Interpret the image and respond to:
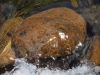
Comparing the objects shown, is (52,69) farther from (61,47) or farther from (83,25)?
(83,25)

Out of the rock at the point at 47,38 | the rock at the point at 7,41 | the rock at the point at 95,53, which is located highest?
the rock at the point at 47,38

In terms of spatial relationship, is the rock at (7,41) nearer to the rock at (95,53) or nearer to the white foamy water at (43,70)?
the white foamy water at (43,70)

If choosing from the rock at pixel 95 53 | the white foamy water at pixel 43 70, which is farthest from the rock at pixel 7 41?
the rock at pixel 95 53

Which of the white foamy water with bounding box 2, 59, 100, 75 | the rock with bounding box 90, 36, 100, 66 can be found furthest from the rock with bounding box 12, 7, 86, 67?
the rock with bounding box 90, 36, 100, 66

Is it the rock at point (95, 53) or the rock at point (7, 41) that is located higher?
the rock at point (7, 41)

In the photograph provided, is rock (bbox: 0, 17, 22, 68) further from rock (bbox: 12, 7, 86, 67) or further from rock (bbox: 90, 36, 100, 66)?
rock (bbox: 90, 36, 100, 66)

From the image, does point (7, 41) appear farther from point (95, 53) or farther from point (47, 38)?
point (95, 53)

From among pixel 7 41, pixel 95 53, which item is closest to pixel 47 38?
pixel 95 53
